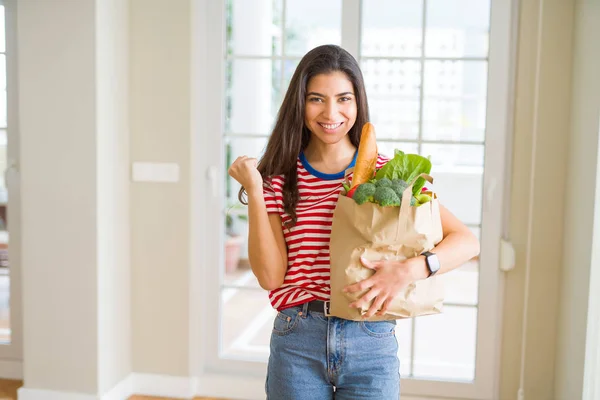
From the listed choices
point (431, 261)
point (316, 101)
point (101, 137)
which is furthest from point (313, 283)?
point (101, 137)

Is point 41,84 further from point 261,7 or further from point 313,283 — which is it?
point 313,283

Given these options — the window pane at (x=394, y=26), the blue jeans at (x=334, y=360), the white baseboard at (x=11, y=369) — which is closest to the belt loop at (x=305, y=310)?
the blue jeans at (x=334, y=360)

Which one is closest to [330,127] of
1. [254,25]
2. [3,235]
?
[254,25]

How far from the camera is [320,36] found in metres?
3.19

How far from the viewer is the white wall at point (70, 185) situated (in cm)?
289

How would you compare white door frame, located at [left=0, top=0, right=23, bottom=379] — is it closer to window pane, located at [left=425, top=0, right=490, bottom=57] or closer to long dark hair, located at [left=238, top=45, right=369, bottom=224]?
window pane, located at [left=425, top=0, right=490, bottom=57]

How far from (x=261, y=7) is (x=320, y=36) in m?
0.32

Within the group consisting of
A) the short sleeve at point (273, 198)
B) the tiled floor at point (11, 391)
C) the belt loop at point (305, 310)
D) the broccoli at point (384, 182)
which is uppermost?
the broccoli at point (384, 182)

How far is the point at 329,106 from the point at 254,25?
208 centimetres

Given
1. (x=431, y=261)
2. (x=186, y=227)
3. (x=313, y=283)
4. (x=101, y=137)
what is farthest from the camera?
(x=186, y=227)

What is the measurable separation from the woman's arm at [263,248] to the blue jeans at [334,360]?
92 millimetres

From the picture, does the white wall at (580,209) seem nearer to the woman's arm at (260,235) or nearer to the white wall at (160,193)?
the woman's arm at (260,235)

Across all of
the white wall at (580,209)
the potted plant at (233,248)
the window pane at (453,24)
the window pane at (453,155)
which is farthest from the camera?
the potted plant at (233,248)

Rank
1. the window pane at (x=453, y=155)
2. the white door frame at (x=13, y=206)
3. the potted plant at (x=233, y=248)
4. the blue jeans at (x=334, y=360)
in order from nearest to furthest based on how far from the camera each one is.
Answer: the blue jeans at (x=334, y=360) → the window pane at (x=453, y=155) → the white door frame at (x=13, y=206) → the potted plant at (x=233, y=248)
